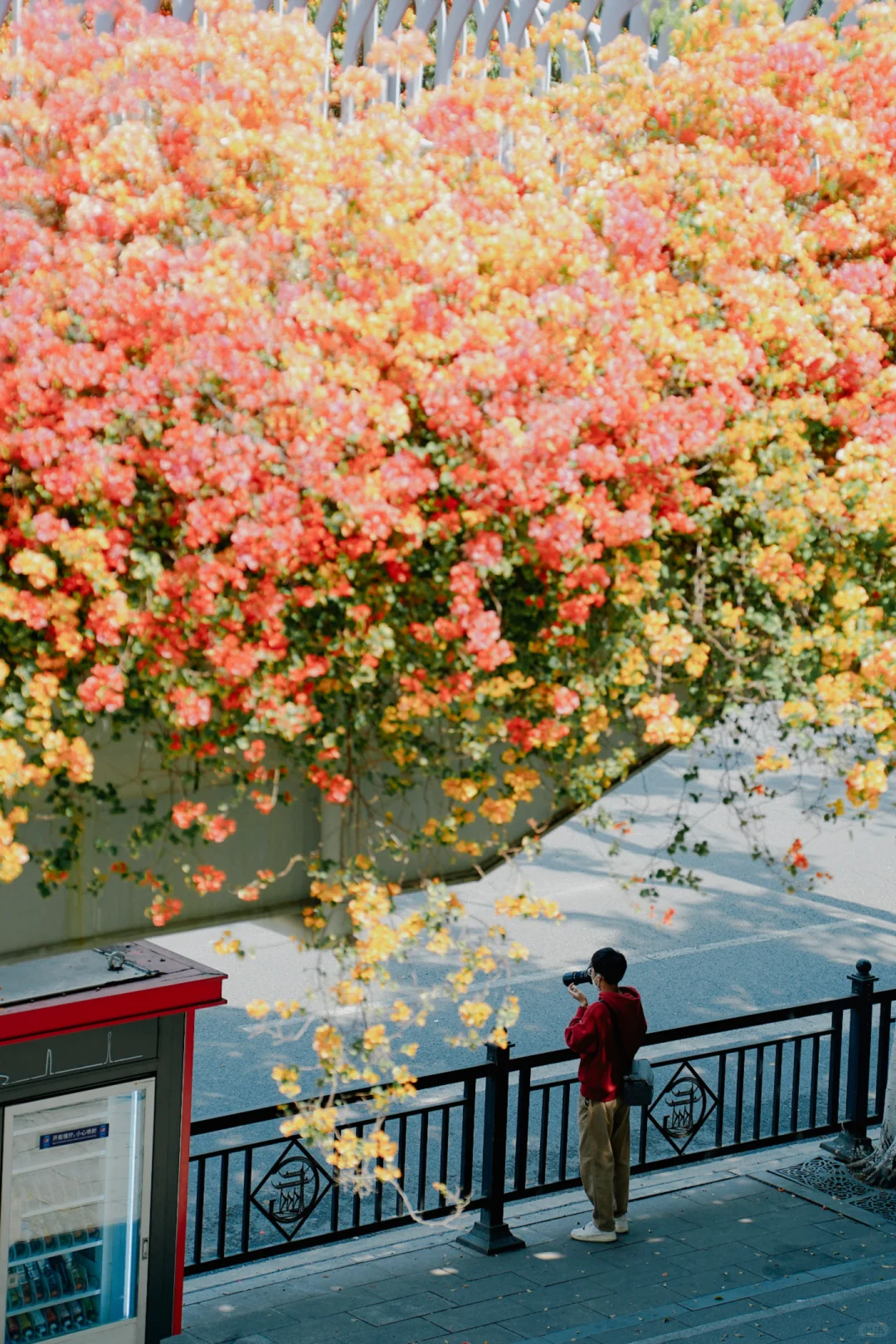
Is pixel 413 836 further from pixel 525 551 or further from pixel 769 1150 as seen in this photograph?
pixel 769 1150

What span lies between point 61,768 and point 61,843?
0.39m

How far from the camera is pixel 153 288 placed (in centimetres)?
394

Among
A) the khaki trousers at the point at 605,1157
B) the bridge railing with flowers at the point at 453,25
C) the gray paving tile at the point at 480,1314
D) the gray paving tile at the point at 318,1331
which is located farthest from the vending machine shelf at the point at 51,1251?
the bridge railing with flowers at the point at 453,25

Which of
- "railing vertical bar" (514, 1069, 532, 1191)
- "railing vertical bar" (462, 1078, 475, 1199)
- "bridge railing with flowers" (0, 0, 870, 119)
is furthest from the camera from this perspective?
"railing vertical bar" (514, 1069, 532, 1191)

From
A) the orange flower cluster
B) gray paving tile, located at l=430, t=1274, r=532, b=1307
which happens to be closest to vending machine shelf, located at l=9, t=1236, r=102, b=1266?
gray paving tile, located at l=430, t=1274, r=532, b=1307

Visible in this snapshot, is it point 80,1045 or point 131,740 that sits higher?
point 131,740

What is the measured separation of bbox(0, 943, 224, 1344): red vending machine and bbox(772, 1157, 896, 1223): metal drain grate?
386 cm

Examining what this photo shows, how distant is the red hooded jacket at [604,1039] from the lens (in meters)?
7.86

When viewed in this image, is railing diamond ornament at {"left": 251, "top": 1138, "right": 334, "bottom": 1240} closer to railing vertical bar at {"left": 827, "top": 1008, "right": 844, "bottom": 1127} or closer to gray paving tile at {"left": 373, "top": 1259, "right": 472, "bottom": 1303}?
gray paving tile at {"left": 373, "top": 1259, "right": 472, "bottom": 1303}

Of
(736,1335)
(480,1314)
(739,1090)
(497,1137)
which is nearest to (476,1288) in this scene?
(480,1314)

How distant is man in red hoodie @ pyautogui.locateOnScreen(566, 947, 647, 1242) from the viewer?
785 cm

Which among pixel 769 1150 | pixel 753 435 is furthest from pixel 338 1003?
pixel 769 1150

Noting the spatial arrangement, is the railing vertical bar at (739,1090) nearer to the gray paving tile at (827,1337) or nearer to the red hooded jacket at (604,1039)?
the red hooded jacket at (604,1039)

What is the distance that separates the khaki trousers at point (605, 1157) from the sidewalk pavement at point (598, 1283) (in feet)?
0.65
